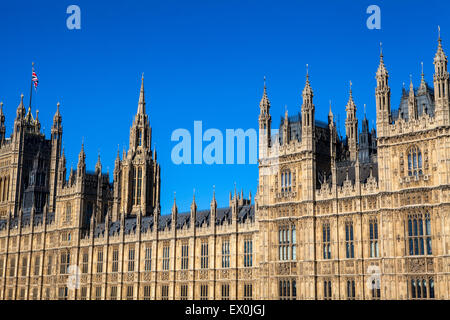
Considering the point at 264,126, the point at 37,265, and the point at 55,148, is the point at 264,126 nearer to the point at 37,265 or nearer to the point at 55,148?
the point at 37,265

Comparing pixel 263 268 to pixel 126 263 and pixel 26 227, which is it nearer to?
pixel 126 263

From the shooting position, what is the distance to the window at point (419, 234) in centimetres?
5399

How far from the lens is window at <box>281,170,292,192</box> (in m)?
65.4

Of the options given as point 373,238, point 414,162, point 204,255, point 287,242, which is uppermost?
point 414,162

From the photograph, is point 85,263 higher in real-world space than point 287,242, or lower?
lower

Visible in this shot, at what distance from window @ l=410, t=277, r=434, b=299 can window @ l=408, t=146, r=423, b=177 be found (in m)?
9.11

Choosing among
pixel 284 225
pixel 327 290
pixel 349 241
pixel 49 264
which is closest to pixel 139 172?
pixel 49 264

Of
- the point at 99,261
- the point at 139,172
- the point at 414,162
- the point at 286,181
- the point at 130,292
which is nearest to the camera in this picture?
the point at 414,162

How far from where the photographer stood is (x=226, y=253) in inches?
2938

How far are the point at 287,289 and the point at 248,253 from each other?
9.63 meters

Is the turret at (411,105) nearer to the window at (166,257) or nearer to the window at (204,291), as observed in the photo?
the window at (204,291)

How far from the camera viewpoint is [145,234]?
8444cm

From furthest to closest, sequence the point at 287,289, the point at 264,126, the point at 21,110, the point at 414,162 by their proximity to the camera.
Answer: the point at 21,110, the point at 264,126, the point at 287,289, the point at 414,162
